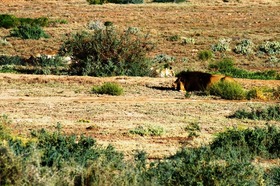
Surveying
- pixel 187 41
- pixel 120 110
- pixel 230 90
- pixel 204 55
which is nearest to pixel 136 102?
pixel 120 110

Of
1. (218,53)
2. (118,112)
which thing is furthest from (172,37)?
(118,112)

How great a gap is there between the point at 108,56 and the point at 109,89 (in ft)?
14.5

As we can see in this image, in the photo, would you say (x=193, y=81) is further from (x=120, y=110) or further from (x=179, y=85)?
(x=120, y=110)

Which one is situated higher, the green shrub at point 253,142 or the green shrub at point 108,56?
the green shrub at point 253,142

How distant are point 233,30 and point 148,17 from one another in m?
6.88

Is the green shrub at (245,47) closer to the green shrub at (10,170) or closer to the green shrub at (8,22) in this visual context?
the green shrub at (8,22)

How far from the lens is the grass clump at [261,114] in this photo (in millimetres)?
15148

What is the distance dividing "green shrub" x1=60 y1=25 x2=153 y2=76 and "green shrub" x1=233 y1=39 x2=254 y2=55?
8.53m

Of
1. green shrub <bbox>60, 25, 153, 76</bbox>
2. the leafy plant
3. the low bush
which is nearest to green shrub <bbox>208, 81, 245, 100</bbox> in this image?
green shrub <bbox>60, 25, 153, 76</bbox>

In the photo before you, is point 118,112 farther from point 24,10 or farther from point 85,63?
point 24,10

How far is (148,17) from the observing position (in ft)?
139

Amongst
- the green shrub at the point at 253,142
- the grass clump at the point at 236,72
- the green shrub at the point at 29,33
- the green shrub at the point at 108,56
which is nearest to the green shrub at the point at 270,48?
the grass clump at the point at 236,72

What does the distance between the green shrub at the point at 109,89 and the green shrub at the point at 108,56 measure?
3533 mm

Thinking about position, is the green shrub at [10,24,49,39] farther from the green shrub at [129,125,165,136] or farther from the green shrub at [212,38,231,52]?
the green shrub at [129,125,165,136]
